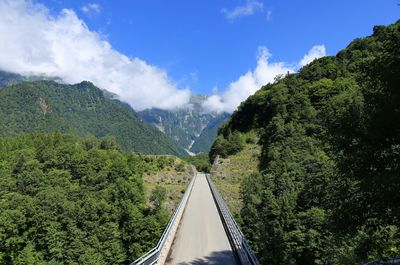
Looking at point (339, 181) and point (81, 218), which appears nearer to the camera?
point (339, 181)

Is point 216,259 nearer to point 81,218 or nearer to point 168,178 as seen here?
point 81,218

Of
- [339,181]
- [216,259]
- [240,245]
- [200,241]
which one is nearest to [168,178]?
[200,241]

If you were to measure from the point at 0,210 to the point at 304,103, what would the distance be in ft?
179

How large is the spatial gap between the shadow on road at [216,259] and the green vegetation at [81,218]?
90.4 feet

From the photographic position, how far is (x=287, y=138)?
59.9 m

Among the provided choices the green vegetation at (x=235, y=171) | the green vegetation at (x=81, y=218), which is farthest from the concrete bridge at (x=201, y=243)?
the green vegetation at (x=235, y=171)

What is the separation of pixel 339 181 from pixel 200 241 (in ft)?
32.0

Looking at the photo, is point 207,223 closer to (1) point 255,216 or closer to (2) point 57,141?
(1) point 255,216

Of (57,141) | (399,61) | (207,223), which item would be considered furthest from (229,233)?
(57,141)

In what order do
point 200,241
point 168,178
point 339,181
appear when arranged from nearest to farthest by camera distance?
point 339,181, point 200,241, point 168,178

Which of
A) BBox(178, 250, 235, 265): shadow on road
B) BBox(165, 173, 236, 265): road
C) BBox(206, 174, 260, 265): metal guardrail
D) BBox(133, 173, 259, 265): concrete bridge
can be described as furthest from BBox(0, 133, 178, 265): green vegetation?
BBox(178, 250, 235, 265): shadow on road

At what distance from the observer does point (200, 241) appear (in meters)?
22.0

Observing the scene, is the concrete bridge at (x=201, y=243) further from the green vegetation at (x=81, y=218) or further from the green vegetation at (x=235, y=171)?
the green vegetation at (x=235, y=171)

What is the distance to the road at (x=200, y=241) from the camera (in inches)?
712
